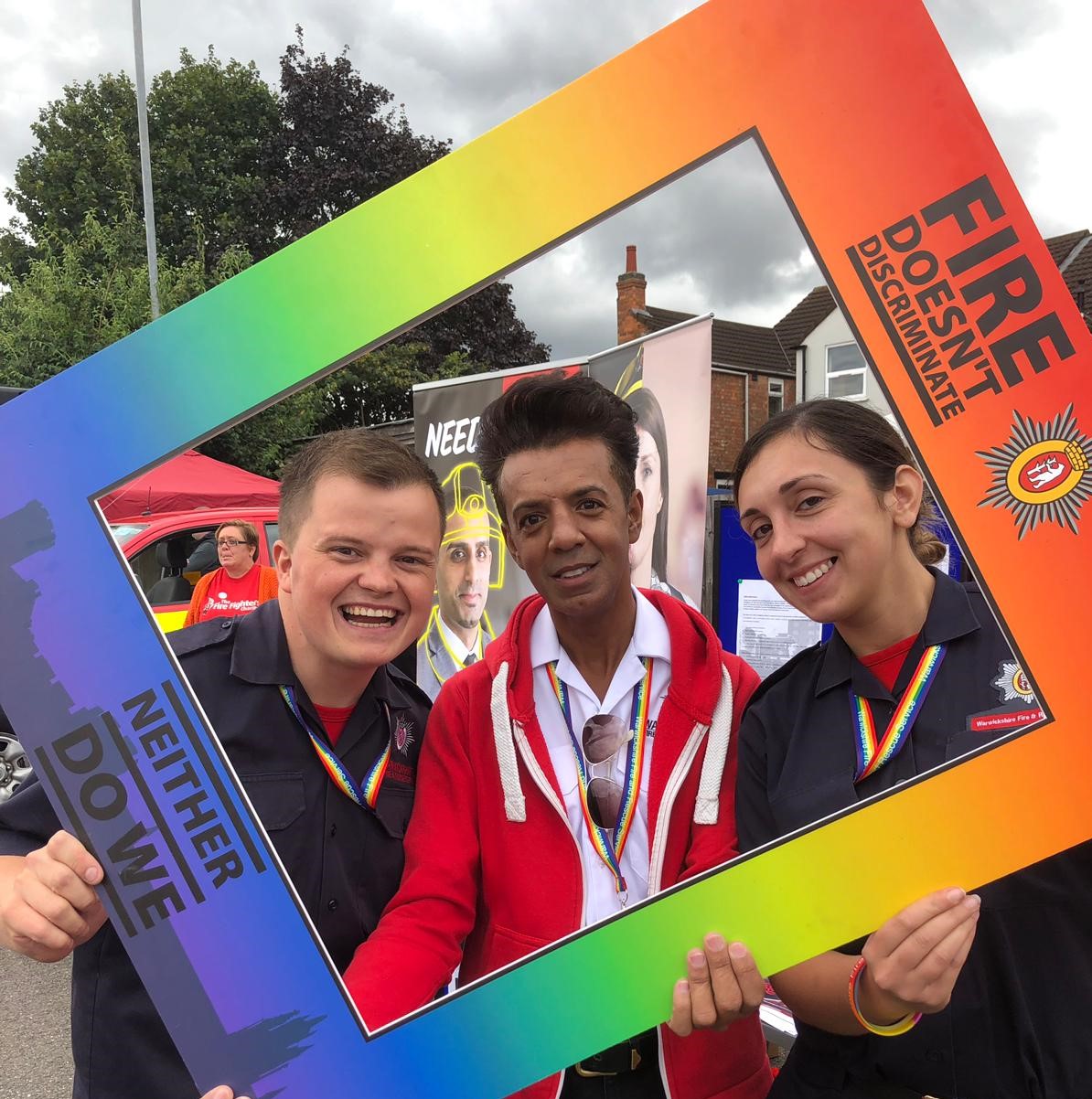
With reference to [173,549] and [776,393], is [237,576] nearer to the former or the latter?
[173,549]

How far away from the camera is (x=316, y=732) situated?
1.37m

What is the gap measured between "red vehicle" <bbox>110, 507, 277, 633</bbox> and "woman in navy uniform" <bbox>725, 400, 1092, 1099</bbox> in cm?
97

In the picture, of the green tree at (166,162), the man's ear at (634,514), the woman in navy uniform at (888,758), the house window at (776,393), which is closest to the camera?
the woman in navy uniform at (888,758)

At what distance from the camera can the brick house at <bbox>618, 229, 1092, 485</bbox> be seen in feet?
3.46

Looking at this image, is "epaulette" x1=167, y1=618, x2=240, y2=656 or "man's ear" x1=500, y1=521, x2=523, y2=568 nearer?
"epaulette" x1=167, y1=618, x2=240, y2=656

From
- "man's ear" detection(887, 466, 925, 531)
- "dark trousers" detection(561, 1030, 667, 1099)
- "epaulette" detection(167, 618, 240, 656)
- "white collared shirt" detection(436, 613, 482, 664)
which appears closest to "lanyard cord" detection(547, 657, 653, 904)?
"dark trousers" detection(561, 1030, 667, 1099)

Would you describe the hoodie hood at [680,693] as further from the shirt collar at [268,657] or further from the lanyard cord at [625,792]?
the shirt collar at [268,657]

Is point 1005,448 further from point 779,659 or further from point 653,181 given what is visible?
point 779,659

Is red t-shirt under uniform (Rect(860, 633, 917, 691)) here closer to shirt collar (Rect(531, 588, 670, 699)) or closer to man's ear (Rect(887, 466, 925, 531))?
man's ear (Rect(887, 466, 925, 531))

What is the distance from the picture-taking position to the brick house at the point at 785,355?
3.46 ft

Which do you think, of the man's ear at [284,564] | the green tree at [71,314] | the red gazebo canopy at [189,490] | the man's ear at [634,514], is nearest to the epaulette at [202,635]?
the man's ear at [284,564]

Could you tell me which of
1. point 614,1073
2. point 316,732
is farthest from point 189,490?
point 614,1073

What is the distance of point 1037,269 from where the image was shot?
927 mm

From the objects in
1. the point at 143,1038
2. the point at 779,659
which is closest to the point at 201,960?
the point at 143,1038
